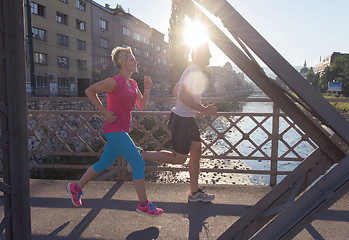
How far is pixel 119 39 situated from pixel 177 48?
1260 centimetres

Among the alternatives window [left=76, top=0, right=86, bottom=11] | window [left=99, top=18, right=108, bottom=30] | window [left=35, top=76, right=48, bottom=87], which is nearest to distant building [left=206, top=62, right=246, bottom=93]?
window [left=99, top=18, right=108, bottom=30]

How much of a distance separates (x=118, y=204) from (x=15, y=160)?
1.81 meters

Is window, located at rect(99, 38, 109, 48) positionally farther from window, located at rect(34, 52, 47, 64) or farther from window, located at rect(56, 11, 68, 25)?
window, located at rect(34, 52, 47, 64)

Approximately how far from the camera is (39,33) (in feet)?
100

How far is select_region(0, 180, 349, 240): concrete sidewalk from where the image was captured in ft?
8.92

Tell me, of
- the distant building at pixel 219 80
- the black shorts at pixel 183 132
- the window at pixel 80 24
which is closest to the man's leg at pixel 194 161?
the black shorts at pixel 183 132

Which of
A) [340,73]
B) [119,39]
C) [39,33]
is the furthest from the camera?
[340,73]

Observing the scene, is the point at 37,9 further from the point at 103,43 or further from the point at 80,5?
the point at 103,43

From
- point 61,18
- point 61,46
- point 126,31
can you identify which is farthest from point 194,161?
point 126,31

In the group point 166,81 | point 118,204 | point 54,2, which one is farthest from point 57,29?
point 166,81

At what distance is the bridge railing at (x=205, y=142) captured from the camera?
4312 mm

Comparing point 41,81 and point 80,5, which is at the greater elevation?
point 80,5

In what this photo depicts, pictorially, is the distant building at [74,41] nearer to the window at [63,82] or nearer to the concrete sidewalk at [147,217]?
the window at [63,82]

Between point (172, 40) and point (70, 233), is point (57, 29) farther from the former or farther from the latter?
point (70, 233)
